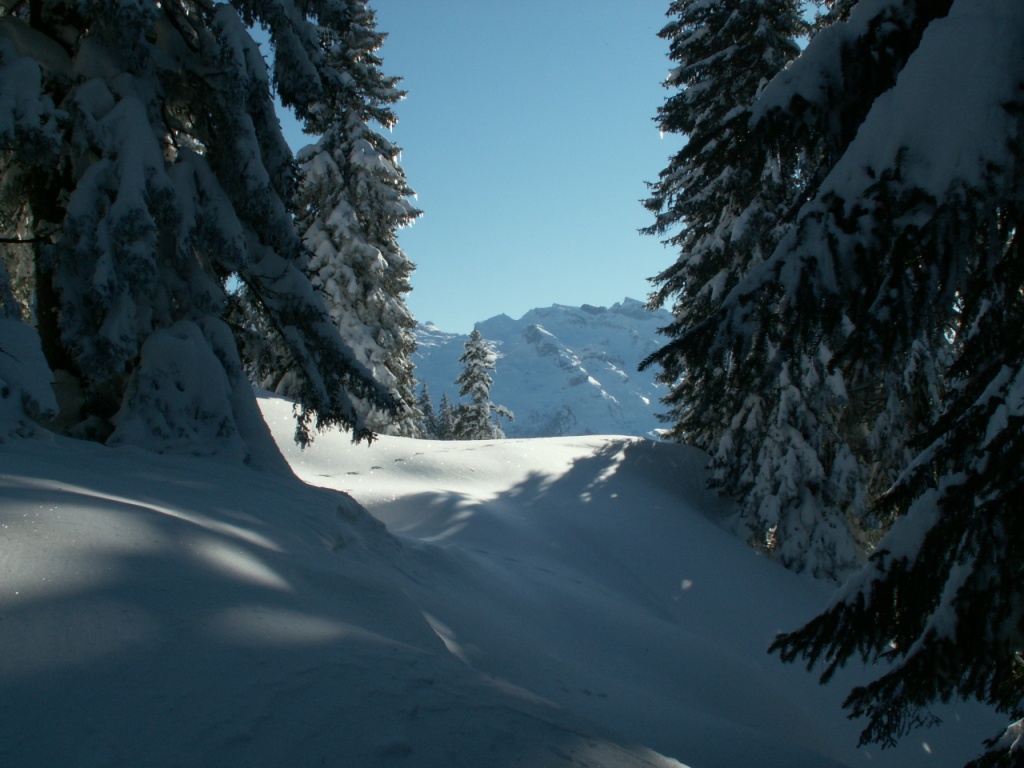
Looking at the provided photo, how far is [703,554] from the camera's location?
1045cm

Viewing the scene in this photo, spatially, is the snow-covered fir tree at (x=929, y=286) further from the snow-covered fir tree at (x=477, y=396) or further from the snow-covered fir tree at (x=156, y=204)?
the snow-covered fir tree at (x=477, y=396)

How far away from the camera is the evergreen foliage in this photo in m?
2.08

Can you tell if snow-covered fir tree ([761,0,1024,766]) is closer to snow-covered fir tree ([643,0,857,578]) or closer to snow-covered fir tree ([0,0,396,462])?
snow-covered fir tree ([0,0,396,462])

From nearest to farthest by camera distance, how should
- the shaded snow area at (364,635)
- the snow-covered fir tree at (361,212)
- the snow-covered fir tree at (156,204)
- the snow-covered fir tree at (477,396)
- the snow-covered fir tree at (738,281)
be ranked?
the shaded snow area at (364,635) < the snow-covered fir tree at (156,204) < the snow-covered fir tree at (738,281) < the snow-covered fir tree at (361,212) < the snow-covered fir tree at (477,396)

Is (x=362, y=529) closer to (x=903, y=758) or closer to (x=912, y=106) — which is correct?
(x=912, y=106)

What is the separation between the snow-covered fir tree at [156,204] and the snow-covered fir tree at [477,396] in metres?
24.4

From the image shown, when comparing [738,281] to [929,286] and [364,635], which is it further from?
[364,635]

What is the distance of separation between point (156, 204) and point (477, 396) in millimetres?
26728

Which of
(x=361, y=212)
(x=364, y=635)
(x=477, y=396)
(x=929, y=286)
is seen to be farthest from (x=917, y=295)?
(x=477, y=396)

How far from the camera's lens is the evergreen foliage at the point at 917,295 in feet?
6.83

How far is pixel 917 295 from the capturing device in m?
2.26

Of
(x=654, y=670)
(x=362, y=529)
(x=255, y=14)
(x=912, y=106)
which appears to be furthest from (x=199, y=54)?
(x=654, y=670)

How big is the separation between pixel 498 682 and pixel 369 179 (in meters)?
17.8

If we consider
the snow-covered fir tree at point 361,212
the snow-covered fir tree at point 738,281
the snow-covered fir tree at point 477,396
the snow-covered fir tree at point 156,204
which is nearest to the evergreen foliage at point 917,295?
the snow-covered fir tree at point 156,204
